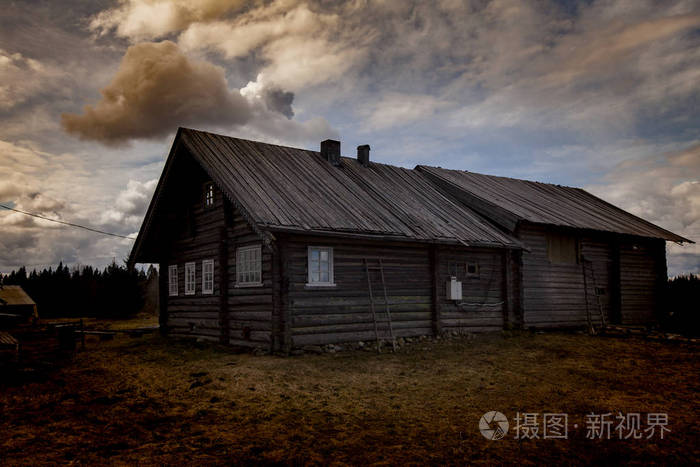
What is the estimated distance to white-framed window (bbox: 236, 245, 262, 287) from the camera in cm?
1620

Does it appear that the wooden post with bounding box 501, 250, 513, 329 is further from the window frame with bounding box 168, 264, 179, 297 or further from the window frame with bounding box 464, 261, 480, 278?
the window frame with bounding box 168, 264, 179, 297

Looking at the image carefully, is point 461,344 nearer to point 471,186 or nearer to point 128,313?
point 471,186

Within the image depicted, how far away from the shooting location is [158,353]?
56.1 feet

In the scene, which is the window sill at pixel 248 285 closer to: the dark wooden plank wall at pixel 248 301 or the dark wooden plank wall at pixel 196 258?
the dark wooden plank wall at pixel 248 301

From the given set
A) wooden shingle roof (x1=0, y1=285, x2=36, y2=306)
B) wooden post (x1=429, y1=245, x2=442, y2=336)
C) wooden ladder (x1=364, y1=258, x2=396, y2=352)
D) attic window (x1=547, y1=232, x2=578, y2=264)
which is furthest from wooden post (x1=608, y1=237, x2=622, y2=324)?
wooden shingle roof (x1=0, y1=285, x2=36, y2=306)

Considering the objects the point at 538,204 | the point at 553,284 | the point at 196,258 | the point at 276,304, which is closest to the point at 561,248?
the point at 553,284

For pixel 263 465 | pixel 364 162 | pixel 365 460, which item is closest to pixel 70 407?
pixel 263 465

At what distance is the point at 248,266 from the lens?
16688 millimetres

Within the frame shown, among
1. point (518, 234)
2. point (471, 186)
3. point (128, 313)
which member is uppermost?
point (471, 186)

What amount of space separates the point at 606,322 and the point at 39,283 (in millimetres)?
39092

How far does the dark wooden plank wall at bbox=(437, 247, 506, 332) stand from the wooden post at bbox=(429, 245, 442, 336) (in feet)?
0.52

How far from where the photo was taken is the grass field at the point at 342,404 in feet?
22.6

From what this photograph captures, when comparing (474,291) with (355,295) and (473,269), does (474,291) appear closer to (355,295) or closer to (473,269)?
(473,269)

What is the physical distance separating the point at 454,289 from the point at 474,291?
1331 mm
